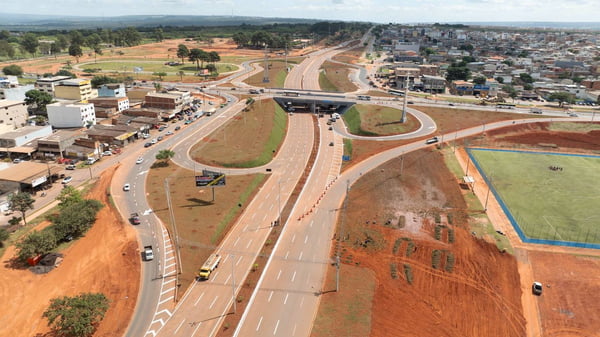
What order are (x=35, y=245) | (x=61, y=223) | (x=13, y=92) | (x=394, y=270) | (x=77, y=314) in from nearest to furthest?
(x=77, y=314), (x=35, y=245), (x=394, y=270), (x=61, y=223), (x=13, y=92)

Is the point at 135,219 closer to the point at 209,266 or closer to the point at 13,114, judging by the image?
the point at 209,266

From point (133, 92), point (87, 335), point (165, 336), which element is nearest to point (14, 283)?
point (87, 335)

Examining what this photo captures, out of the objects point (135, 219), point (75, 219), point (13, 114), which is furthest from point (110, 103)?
point (75, 219)

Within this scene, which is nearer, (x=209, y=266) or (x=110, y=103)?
(x=209, y=266)

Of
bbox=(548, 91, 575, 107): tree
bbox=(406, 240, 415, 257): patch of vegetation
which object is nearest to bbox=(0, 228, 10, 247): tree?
bbox=(406, 240, 415, 257): patch of vegetation

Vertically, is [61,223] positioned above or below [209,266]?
above

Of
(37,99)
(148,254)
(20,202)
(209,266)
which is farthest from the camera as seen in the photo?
(37,99)

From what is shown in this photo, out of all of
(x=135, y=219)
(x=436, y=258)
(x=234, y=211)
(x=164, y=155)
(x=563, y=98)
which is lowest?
(x=436, y=258)

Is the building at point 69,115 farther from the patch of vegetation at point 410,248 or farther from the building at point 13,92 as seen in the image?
the patch of vegetation at point 410,248
